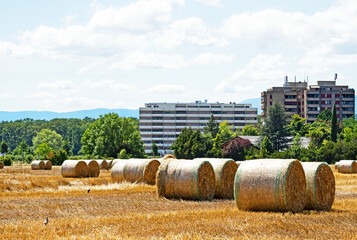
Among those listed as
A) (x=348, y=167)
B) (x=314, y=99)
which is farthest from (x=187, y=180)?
(x=314, y=99)

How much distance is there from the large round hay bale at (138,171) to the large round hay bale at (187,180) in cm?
917

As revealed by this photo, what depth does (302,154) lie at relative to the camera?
3302 inches

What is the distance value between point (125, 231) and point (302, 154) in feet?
237

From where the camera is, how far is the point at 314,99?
188 metres

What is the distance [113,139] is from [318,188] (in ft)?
283

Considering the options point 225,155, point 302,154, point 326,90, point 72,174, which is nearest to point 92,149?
point 225,155

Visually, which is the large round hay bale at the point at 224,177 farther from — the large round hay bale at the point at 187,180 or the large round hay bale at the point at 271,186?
the large round hay bale at the point at 271,186

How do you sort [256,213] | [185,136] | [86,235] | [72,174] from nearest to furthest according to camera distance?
[86,235]
[256,213]
[72,174]
[185,136]

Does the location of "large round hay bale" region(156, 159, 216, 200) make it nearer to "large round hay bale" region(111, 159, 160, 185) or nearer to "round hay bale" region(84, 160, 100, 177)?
"large round hay bale" region(111, 159, 160, 185)

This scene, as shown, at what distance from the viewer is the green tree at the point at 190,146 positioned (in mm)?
104062

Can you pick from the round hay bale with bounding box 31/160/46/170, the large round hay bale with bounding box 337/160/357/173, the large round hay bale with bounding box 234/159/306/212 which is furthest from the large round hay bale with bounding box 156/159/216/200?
the round hay bale with bounding box 31/160/46/170

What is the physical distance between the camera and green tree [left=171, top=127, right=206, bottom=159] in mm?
104062

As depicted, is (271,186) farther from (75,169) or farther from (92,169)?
(92,169)

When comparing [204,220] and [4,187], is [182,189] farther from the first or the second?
[4,187]
